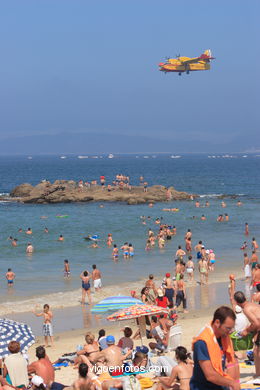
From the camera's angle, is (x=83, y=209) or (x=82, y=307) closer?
(x=82, y=307)

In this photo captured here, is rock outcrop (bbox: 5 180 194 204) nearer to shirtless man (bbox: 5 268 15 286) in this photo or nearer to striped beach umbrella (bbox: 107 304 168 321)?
shirtless man (bbox: 5 268 15 286)

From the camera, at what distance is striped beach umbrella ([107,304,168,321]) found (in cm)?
1212

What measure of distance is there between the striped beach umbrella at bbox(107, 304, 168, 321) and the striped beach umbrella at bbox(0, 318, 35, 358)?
2763mm

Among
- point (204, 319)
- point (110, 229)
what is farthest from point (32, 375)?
point (110, 229)

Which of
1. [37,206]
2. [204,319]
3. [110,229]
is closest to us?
[204,319]

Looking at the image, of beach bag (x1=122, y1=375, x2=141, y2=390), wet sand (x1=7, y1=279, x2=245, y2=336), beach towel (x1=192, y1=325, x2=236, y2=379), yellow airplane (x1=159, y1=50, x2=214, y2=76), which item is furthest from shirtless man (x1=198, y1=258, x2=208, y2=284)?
yellow airplane (x1=159, y1=50, x2=214, y2=76)

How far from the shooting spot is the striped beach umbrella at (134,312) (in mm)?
12117

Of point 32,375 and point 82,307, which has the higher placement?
point 32,375

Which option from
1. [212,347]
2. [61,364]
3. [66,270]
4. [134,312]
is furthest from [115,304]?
[66,270]

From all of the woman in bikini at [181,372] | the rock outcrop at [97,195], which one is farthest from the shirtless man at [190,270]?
the rock outcrop at [97,195]

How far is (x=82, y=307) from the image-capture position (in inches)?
706

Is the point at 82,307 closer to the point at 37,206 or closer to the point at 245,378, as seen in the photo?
the point at 245,378

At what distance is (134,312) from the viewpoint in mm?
12188

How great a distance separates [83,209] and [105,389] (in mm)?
40085
